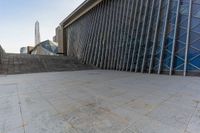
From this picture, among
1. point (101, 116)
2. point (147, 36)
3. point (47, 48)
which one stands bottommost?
point (101, 116)

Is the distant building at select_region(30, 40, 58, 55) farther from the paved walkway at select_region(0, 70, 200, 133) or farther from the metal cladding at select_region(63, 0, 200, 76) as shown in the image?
the paved walkway at select_region(0, 70, 200, 133)

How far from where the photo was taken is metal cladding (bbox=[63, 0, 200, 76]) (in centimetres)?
1110

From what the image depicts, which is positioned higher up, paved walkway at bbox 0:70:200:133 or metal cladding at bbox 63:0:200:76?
metal cladding at bbox 63:0:200:76

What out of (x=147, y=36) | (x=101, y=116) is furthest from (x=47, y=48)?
(x=101, y=116)

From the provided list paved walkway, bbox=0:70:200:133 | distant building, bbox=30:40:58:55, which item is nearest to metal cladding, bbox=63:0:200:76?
paved walkway, bbox=0:70:200:133

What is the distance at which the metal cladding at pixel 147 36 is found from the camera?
1110 centimetres

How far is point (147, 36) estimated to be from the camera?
13.9 m

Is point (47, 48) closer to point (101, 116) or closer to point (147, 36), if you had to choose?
point (147, 36)

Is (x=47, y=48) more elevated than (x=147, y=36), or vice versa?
(x=47, y=48)

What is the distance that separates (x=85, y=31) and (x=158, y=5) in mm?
15273

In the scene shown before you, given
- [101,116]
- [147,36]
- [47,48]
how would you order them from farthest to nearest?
1. [47,48]
2. [147,36]
3. [101,116]

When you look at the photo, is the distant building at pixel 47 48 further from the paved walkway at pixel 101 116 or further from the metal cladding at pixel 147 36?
the paved walkway at pixel 101 116

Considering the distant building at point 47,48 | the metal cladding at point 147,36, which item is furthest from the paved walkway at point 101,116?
the distant building at point 47,48

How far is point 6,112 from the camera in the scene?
3.19 m
